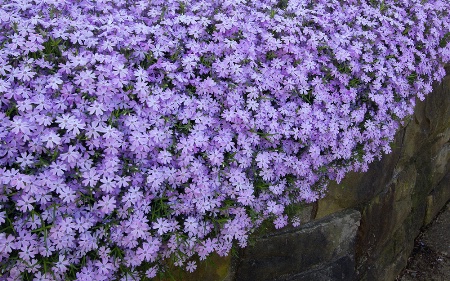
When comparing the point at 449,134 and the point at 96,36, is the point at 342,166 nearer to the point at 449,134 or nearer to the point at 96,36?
the point at 96,36

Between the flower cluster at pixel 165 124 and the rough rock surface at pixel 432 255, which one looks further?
the rough rock surface at pixel 432 255

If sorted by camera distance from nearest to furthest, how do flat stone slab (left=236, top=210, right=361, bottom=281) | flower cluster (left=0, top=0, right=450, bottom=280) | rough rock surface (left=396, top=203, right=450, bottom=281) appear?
flower cluster (left=0, top=0, right=450, bottom=280)
flat stone slab (left=236, top=210, right=361, bottom=281)
rough rock surface (left=396, top=203, right=450, bottom=281)

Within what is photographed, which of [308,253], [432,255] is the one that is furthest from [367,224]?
[432,255]

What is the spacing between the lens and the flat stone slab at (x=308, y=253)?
1.85m

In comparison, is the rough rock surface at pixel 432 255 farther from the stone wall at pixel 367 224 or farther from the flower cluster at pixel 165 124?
the flower cluster at pixel 165 124

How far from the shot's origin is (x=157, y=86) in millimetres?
1606

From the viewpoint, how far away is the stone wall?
1871 millimetres

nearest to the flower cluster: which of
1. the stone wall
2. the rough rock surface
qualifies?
the stone wall

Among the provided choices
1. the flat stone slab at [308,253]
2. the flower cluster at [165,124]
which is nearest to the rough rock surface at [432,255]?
the flat stone slab at [308,253]

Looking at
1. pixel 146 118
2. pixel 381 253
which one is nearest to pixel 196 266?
pixel 146 118

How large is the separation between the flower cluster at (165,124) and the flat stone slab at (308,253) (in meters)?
0.16

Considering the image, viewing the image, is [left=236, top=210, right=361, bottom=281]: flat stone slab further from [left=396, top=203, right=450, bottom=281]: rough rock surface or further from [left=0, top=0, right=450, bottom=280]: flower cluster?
[left=396, top=203, right=450, bottom=281]: rough rock surface

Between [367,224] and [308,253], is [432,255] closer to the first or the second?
[367,224]

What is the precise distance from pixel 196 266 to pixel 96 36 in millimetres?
827
